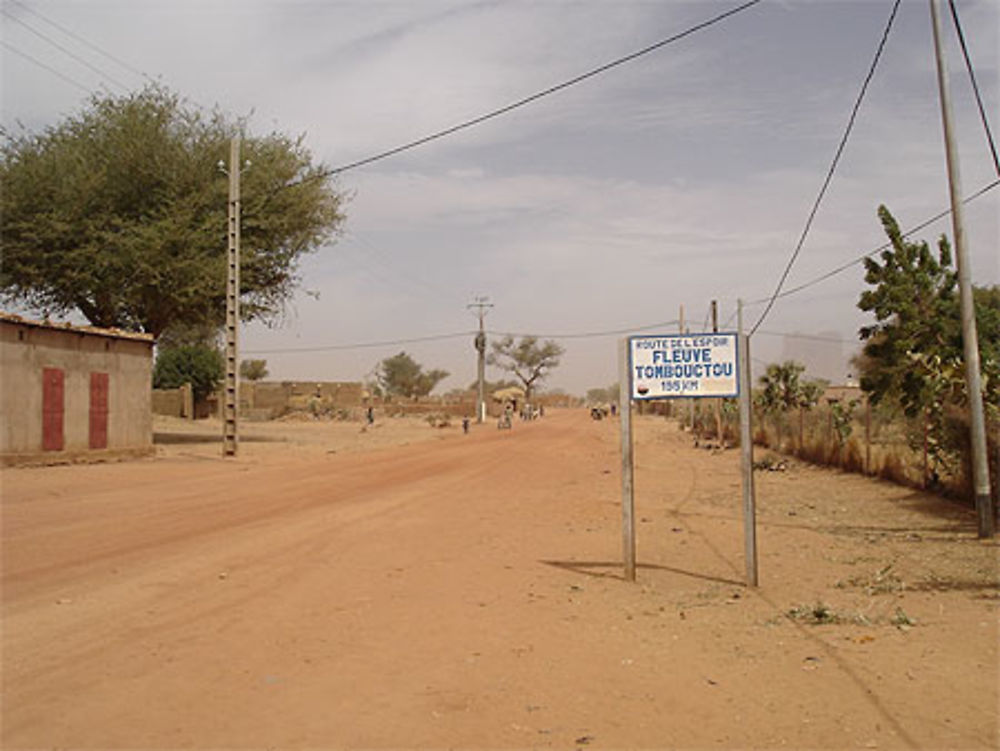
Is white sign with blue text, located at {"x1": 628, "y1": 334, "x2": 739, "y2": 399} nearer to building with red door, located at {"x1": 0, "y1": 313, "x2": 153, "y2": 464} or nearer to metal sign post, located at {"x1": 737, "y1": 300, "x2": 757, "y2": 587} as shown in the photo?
metal sign post, located at {"x1": 737, "y1": 300, "x2": 757, "y2": 587}

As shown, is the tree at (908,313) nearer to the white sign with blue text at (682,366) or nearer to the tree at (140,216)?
the white sign with blue text at (682,366)

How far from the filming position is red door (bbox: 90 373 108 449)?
2019 cm

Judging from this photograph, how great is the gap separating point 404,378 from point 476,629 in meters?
116

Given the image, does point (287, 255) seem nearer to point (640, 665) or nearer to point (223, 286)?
point (223, 286)

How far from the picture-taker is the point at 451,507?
13.4 m

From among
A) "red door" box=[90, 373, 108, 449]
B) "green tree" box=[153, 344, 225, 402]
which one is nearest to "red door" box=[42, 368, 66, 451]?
"red door" box=[90, 373, 108, 449]

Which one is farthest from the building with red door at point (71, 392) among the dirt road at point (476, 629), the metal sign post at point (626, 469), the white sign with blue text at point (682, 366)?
the white sign with blue text at point (682, 366)

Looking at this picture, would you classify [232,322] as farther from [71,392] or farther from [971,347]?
[971,347]

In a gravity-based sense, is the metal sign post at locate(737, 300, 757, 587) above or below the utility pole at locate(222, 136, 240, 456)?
below

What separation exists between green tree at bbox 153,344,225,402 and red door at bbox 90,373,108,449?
3537 centimetres

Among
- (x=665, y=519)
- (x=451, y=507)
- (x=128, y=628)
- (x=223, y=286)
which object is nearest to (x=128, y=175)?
(x=223, y=286)

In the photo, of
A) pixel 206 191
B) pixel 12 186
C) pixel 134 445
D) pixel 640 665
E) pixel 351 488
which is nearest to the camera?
pixel 640 665

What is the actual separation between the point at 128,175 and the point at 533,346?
10268 centimetres

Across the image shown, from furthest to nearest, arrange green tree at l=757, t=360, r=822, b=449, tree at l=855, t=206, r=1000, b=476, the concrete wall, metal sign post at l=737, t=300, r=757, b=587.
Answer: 1. the concrete wall
2. green tree at l=757, t=360, r=822, b=449
3. tree at l=855, t=206, r=1000, b=476
4. metal sign post at l=737, t=300, r=757, b=587
